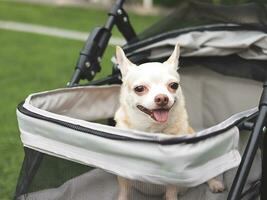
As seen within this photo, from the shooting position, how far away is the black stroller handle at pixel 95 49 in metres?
2.20

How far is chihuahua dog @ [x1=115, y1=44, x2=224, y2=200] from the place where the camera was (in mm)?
1570

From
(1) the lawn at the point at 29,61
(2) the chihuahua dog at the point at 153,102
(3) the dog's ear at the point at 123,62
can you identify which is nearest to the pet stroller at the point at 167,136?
(2) the chihuahua dog at the point at 153,102

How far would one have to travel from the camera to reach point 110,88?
2.17 m

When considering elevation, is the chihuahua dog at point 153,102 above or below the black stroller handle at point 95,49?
above

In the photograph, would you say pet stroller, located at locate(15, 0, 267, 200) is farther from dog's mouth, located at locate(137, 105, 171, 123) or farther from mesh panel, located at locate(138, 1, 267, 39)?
dog's mouth, located at locate(137, 105, 171, 123)

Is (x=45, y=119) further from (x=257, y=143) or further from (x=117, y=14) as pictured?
(x=117, y=14)

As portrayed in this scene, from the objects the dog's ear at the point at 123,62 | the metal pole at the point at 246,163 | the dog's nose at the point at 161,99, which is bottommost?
the metal pole at the point at 246,163

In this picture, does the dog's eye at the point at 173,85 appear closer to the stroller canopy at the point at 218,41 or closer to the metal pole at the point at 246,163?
the metal pole at the point at 246,163

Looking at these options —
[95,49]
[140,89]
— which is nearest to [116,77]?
[95,49]

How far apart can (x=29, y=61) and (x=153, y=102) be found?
3.47 meters

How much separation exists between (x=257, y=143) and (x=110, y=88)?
2.61 feet

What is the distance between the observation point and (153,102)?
153 cm

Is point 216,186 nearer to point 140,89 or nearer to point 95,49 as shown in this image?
point 140,89

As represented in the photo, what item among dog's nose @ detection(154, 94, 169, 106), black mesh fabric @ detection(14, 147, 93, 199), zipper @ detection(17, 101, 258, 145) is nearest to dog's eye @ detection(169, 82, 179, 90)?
dog's nose @ detection(154, 94, 169, 106)
